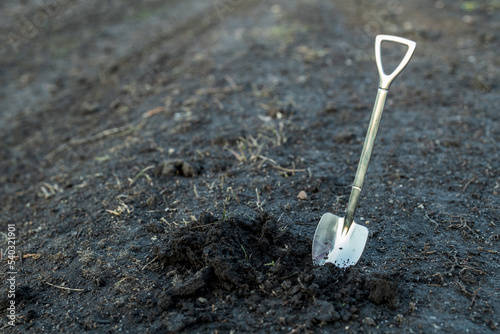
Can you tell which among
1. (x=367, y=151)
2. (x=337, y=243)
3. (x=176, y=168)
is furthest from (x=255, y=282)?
(x=176, y=168)

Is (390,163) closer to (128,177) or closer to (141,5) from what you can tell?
(128,177)

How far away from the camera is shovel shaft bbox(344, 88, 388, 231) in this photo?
7.14ft

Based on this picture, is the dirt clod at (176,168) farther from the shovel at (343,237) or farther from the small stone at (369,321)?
the small stone at (369,321)

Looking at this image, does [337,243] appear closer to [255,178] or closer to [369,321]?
[369,321]

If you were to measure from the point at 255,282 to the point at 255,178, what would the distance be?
1.04 metres

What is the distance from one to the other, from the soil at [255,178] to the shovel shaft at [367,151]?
29 centimetres

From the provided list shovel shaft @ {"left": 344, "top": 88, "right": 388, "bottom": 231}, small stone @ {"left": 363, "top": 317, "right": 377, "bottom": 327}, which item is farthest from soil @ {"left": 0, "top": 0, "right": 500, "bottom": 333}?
shovel shaft @ {"left": 344, "top": 88, "right": 388, "bottom": 231}

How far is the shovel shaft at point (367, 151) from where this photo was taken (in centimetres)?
218

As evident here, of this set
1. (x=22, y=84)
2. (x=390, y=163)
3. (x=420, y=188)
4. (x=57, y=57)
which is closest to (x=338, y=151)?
(x=390, y=163)

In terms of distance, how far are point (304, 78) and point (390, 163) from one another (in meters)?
1.75

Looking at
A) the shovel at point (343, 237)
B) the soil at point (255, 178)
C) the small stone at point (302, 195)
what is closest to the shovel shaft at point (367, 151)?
the shovel at point (343, 237)

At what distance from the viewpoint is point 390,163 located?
3352 mm

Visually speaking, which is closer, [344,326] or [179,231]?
[344,326]

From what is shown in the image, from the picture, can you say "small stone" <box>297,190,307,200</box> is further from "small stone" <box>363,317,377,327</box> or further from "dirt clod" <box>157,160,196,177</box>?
"small stone" <box>363,317,377,327</box>
